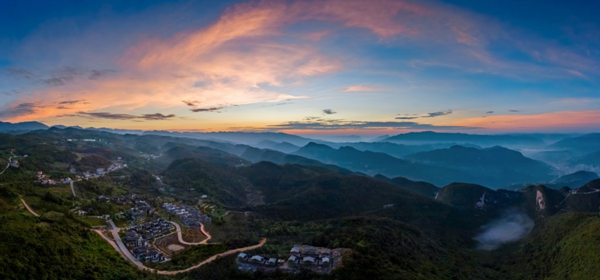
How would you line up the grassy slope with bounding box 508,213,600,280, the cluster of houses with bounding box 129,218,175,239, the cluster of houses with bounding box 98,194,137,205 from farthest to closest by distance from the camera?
the cluster of houses with bounding box 98,194,137,205, the cluster of houses with bounding box 129,218,175,239, the grassy slope with bounding box 508,213,600,280

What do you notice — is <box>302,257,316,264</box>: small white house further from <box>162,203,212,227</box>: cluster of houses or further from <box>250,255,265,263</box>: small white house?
<box>162,203,212,227</box>: cluster of houses

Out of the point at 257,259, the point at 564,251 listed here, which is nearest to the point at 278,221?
the point at 257,259

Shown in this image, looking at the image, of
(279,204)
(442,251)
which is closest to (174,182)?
(279,204)

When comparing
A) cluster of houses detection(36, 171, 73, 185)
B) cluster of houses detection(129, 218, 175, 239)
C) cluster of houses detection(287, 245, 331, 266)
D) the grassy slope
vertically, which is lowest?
the grassy slope

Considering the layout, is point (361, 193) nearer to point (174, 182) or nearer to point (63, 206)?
point (174, 182)

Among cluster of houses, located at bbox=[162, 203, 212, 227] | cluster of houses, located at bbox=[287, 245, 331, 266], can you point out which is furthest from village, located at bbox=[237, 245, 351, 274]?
cluster of houses, located at bbox=[162, 203, 212, 227]

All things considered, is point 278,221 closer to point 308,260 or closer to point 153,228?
point 153,228
